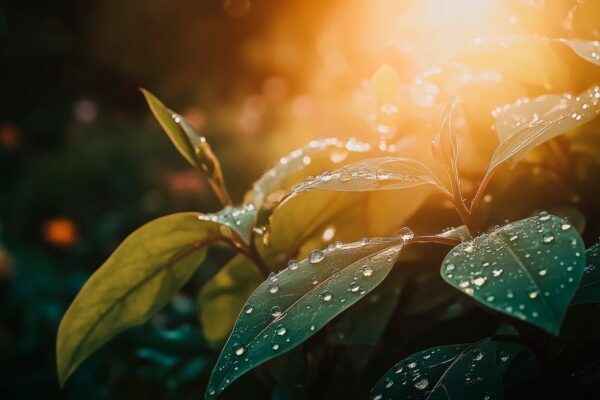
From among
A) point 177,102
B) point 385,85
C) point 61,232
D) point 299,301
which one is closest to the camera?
point 299,301

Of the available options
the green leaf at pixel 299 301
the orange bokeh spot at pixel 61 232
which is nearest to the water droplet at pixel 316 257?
the green leaf at pixel 299 301

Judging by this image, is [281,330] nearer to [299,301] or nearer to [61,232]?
[299,301]

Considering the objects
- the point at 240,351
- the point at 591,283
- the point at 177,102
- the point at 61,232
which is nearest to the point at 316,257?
the point at 240,351

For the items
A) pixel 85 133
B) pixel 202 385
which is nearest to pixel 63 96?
pixel 85 133

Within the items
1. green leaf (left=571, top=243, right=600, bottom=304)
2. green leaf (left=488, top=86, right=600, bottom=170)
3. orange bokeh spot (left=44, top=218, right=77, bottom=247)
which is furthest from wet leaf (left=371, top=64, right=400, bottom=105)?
orange bokeh spot (left=44, top=218, right=77, bottom=247)

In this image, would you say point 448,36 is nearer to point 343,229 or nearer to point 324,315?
point 343,229

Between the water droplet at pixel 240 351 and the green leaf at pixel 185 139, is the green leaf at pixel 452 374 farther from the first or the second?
the green leaf at pixel 185 139
